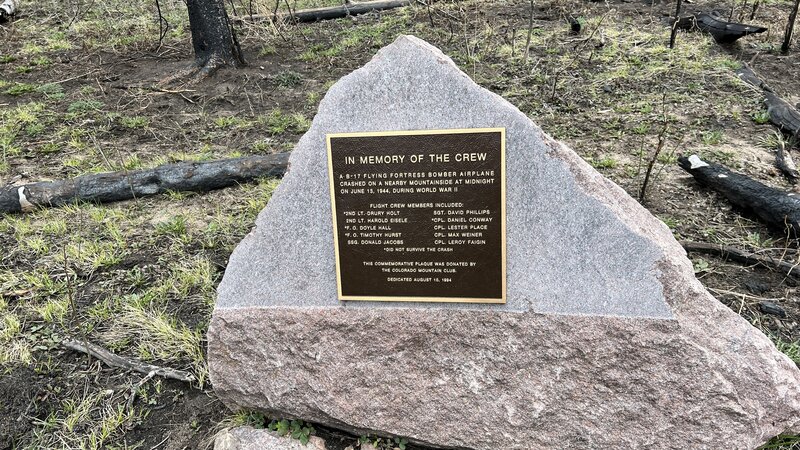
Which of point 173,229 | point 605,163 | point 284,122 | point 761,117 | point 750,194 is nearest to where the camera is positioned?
point 750,194

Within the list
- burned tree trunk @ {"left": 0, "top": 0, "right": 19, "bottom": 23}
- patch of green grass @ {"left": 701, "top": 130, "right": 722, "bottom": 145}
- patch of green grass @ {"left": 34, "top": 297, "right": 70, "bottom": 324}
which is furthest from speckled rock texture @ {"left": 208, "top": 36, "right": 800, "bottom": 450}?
burned tree trunk @ {"left": 0, "top": 0, "right": 19, "bottom": 23}

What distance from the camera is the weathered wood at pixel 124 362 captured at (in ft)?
10.2

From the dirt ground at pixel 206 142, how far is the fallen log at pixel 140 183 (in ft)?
0.34

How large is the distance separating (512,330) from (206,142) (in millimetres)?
4510

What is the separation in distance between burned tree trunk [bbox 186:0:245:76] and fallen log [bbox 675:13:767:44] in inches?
233

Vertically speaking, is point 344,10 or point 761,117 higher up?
point 344,10

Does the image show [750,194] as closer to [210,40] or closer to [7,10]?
[210,40]

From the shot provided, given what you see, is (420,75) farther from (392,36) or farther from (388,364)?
(392,36)

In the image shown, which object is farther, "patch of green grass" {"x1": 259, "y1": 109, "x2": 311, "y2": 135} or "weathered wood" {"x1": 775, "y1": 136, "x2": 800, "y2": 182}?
"patch of green grass" {"x1": 259, "y1": 109, "x2": 311, "y2": 135}

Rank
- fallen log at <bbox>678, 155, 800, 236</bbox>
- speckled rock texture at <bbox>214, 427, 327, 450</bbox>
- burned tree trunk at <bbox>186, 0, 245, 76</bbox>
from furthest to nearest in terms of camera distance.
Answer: burned tree trunk at <bbox>186, 0, 245, 76</bbox> < fallen log at <bbox>678, 155, 800, 236</bbox> < speckled rock texture at <bbox>214, 427, 327, 450</bbox>

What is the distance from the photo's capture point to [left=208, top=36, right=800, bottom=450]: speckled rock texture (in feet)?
7.37

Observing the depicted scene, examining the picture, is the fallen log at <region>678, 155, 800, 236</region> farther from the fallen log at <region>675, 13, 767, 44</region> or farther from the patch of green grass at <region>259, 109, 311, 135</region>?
the patch of green grass at <region>259, 109, 311, 135</region>

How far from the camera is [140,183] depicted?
15.7 ft

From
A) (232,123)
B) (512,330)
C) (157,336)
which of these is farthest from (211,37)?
(512,330)
